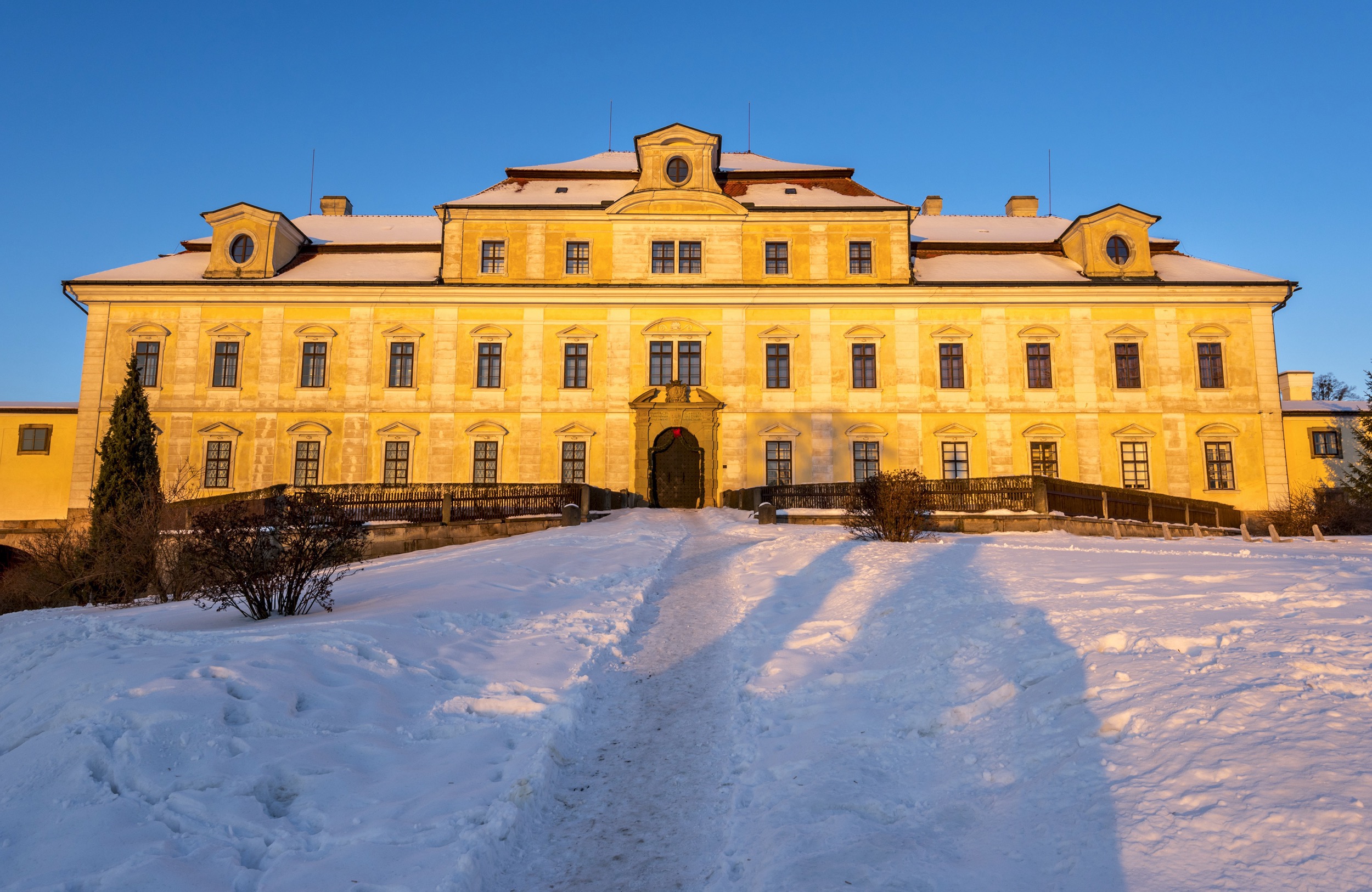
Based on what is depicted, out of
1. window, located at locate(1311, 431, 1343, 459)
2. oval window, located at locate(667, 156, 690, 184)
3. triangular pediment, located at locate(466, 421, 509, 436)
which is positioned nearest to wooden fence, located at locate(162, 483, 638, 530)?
triangular pediment, located at locate(466, 421, 509, 436)

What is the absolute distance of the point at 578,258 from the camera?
108 ft

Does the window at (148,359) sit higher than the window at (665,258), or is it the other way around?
the window at (665,258)

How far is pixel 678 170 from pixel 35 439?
2731 centimetres

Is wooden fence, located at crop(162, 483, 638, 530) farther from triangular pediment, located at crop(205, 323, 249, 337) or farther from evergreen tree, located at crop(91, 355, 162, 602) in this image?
triangular pediment, located at crop(205, 323, 249, 337)

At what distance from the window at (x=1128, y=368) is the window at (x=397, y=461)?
2793cm

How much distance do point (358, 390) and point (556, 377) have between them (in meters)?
7.78

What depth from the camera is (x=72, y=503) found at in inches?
1197

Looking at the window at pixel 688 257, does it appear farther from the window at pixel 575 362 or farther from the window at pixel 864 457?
the window at pixel 864 457

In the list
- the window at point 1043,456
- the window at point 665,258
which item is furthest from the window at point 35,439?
the window at point 1043,456

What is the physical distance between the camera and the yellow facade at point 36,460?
31.2 m

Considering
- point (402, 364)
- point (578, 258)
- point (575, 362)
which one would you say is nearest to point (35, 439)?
point (402, 364)

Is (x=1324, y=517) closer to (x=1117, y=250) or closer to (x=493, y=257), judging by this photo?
(x=1117, y=250)

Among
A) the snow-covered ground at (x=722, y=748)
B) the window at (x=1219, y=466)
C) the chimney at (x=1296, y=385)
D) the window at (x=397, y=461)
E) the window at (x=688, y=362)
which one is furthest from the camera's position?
the chimney at (x=1296, y=385)

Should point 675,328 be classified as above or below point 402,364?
above
